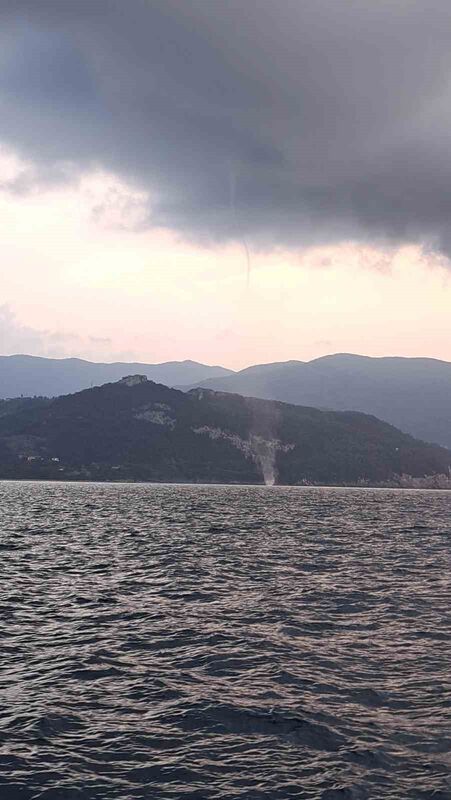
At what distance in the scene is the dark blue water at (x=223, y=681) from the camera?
1811cm

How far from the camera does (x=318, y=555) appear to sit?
216 feet

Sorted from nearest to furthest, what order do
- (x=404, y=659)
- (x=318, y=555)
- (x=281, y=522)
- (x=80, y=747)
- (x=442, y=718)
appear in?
1. (x=80, y=747)
2. (x=442, y=718)
3. (x=404, y=659)
4. (x=318, y=555)
5. (x=281, y=522)

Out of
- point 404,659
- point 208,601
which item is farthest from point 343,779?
point 208,601

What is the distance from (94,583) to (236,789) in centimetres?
3155

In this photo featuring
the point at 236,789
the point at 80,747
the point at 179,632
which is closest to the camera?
the point at 236,789

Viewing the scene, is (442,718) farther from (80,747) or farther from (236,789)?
(80,747)

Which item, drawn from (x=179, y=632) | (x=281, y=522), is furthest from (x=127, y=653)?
(x=281, y=522)

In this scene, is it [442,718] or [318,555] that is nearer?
[442,718]

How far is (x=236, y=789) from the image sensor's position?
17.2 metres

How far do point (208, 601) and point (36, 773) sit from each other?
78.5ft

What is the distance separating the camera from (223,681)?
26.4 metres

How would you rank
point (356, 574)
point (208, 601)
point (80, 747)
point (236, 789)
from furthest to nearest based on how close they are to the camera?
point (356, 574) < point (208, 601) < point (80, 747) < point (236, 789)

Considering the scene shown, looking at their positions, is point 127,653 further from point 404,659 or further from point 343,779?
point 343,779

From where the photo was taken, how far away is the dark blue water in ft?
59.4
